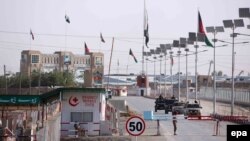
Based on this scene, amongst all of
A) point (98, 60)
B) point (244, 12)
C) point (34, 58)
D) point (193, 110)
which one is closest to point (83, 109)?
point (193, 110)

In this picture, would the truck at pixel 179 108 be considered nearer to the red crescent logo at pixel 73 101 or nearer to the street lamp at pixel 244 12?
the street lamp at pixel 244 12

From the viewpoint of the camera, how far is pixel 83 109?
33.4 metres

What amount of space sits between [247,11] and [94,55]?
119 m

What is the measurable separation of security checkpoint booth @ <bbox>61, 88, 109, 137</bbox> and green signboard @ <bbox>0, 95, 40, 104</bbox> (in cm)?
240

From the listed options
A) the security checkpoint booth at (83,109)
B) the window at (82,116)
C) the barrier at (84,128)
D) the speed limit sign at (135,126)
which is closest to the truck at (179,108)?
the security checkpoint booth at (83,109)

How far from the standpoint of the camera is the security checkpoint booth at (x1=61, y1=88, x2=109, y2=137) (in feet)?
108

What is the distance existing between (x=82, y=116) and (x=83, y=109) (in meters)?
0.45

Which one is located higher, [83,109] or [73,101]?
[73,101]

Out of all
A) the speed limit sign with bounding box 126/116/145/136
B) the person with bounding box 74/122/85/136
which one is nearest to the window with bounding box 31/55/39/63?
the person with bounding box 74/122/85/136

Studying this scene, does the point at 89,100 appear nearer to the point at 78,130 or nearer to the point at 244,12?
the point at 78,130

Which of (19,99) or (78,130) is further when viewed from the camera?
(19,99)

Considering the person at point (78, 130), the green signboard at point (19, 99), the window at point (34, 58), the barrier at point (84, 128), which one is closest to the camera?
the person at point (78, 130)

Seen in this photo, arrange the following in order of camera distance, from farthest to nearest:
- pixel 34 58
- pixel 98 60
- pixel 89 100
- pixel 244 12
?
pixel 98 60 → pixel 34 58 → pixel 244 12 → pixel 89 100

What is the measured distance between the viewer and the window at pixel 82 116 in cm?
3324
